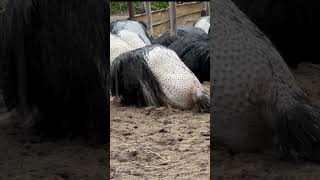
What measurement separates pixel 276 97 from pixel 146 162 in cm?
36

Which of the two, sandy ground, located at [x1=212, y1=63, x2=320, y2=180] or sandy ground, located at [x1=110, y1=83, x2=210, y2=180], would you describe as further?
sandy ground, located at [x1=110, y1=83, x2=210, y2=180]

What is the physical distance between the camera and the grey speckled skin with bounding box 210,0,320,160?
1.19m

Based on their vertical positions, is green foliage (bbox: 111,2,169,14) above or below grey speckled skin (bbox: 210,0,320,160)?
above

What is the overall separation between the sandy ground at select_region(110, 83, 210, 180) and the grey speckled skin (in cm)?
12

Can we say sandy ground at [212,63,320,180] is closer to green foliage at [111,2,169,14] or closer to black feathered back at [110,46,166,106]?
black feathered back at [110,46,166,106]

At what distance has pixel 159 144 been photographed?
1.53 m

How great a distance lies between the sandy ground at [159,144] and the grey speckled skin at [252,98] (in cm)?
12

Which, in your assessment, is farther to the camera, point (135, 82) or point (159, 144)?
point (135, 82)

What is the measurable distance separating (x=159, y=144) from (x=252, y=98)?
15.6 inches

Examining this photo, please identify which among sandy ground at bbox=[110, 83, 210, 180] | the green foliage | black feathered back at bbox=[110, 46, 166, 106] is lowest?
sandy ground at bbox=[110, 83, 210, 180]

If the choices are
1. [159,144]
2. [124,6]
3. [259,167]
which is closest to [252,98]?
[259,167]

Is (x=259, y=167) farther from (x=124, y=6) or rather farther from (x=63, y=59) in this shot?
(x=124, y=6)

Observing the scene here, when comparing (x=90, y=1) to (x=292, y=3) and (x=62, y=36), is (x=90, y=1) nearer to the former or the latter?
(x=62, y=36)

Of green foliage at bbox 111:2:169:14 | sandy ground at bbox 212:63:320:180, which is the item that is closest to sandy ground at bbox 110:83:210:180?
sandy ground at bbox 212:63:320:180
